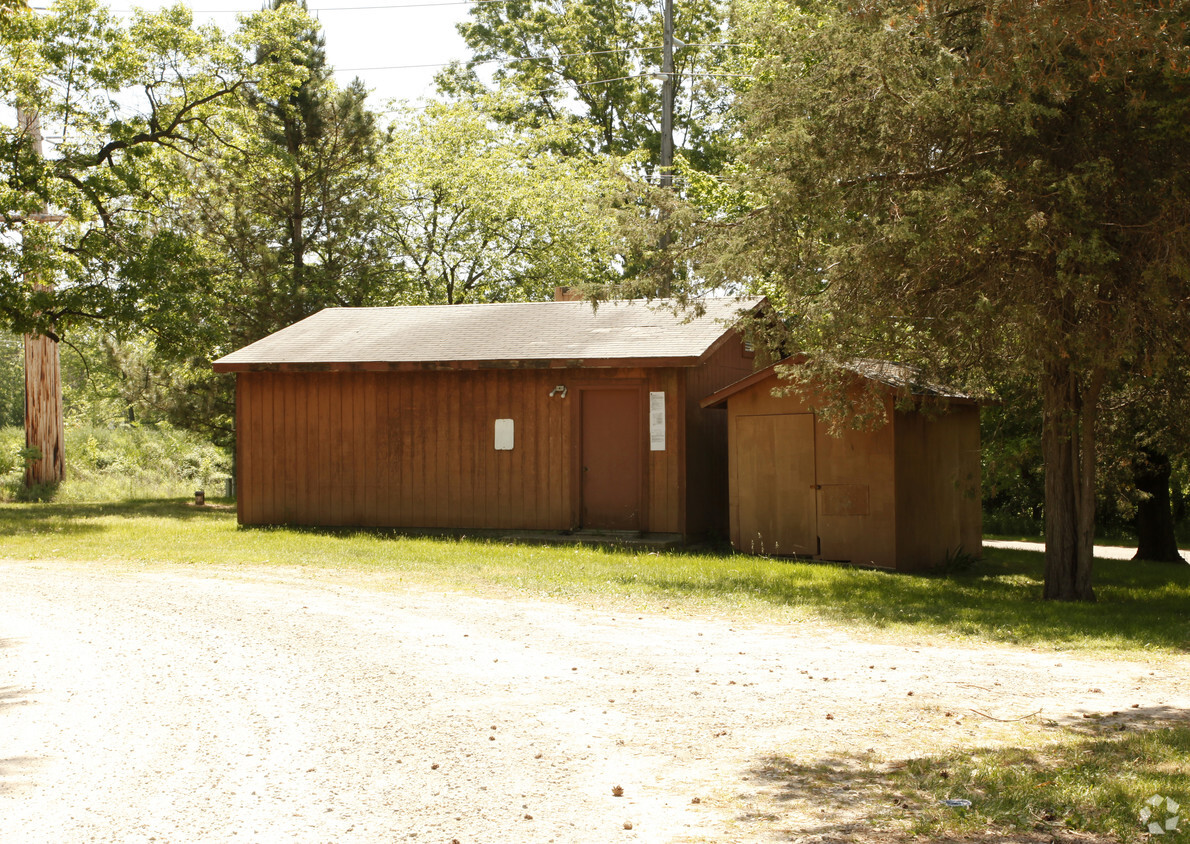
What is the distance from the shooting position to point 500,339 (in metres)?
16.3

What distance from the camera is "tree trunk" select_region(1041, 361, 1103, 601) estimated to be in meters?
10.5

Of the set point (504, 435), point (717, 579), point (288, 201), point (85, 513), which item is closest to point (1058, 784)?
point (717, 579)

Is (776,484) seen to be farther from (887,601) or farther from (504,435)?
(504,435)

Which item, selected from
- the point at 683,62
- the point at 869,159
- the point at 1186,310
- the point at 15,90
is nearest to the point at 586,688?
the point at 869,159

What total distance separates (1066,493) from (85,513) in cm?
1687

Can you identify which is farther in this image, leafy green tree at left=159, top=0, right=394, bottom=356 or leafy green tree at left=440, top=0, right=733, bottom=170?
leafy green tree at left=440, top=0, right=733, bottom=170

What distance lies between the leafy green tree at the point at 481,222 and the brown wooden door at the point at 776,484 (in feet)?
59.1

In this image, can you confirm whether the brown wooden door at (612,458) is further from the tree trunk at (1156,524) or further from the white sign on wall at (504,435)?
the tree trunk at (1156,524)

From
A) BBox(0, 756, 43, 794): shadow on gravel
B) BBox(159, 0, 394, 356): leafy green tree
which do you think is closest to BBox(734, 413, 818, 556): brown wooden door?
BBox(0, 756, 43, 794): shadow on gravel

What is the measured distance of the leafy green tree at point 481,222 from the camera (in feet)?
104

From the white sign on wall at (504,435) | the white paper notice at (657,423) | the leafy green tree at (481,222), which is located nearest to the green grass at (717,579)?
the white sign on wall at (504,435)

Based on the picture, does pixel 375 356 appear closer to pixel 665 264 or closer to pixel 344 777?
pixel 665 264

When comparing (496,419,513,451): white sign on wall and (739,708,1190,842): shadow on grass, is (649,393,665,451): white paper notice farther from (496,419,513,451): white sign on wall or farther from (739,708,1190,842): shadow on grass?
(739,708,1190,842): shadow on grass

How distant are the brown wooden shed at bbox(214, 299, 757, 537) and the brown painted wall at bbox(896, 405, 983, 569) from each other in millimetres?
2970
